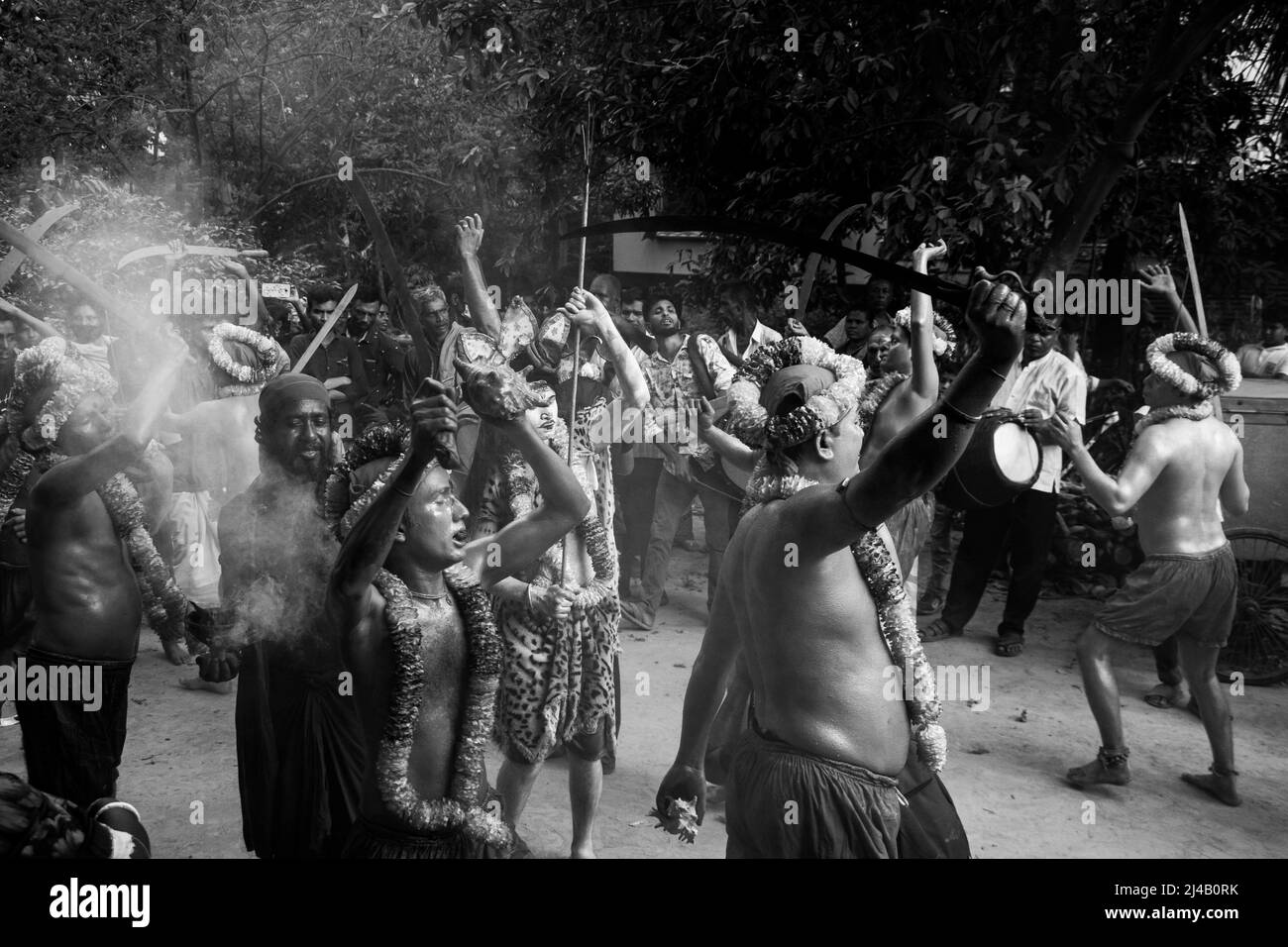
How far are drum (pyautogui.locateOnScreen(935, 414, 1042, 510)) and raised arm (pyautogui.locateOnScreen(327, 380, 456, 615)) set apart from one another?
3695mm

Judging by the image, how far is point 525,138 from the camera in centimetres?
719

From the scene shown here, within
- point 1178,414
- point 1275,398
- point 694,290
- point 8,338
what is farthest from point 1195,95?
point 8,338

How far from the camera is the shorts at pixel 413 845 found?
2.65 m

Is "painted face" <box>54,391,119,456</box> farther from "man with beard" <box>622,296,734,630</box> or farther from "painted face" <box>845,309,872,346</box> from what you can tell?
"painted face" <box>845,309,872,346</box>

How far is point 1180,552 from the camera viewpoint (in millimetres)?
4812

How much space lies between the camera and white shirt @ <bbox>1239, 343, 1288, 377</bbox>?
27.2 ft

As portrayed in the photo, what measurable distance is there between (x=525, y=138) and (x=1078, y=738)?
16.5 ft

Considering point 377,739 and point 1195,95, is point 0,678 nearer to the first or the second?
point 377,739

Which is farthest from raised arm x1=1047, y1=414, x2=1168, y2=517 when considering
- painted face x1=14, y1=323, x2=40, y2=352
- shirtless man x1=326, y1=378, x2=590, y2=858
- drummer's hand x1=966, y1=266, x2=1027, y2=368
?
painted face x1=14, y1=323, x2=40, y2=352

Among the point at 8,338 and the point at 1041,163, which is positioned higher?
the point at 1041,163

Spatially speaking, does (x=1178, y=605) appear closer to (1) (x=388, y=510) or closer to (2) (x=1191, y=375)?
(2) (x=1191, y=375)

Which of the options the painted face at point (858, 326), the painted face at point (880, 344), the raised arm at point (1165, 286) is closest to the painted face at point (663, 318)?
the painted face at point (858, 326)

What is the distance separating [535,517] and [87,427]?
1.85 metres

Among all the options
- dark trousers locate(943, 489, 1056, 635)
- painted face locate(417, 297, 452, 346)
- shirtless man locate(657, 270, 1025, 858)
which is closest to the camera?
shirtless man locate(657, 270, 1025, 858)
